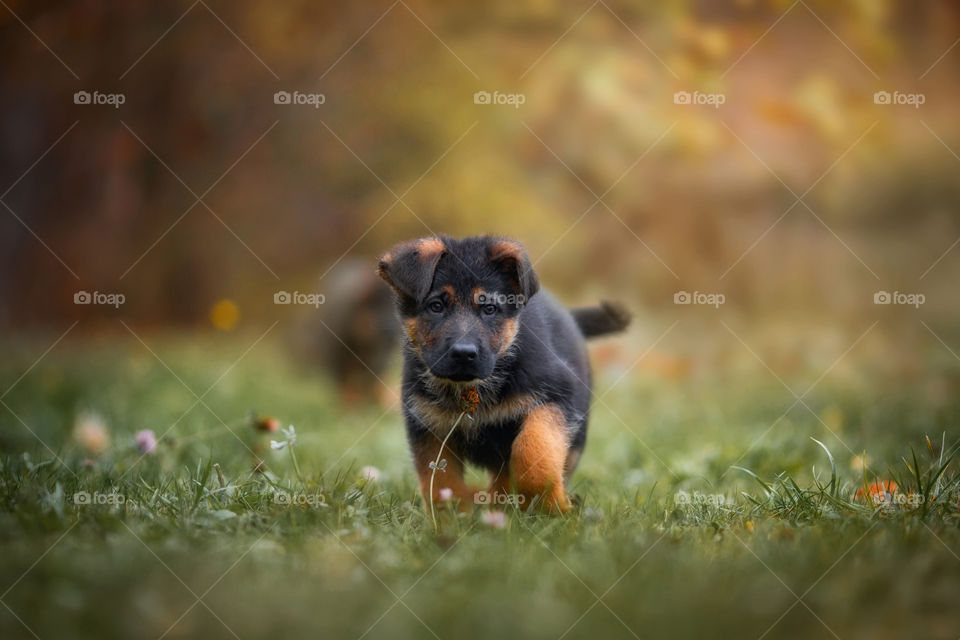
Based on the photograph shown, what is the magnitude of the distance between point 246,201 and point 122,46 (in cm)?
353

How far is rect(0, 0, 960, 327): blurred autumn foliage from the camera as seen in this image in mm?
9016

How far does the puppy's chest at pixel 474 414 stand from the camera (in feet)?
12.7

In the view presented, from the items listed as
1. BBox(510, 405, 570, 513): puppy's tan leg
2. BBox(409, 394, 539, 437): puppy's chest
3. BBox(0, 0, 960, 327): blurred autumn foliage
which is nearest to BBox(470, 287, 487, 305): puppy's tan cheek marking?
BBox(409, 394, 539, 437): puppy's chest

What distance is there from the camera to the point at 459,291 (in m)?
3.98

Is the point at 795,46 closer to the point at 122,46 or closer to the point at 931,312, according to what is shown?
the point at 931,312

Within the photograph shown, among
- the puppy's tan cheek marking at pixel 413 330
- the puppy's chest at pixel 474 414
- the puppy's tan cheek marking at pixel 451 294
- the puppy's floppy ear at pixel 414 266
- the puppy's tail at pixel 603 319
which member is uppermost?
the puppy's floppy ear at pixel 414 266

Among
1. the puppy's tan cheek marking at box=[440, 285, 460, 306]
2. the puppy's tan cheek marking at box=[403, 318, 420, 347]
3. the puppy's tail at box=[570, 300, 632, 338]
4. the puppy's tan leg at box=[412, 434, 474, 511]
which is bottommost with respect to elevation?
the puppy's tan leg at box=[412, 434, 474, 511]

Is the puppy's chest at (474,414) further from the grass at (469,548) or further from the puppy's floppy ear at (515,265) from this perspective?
the puppy's floppy ear at (515,265)

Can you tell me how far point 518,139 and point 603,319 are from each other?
5890mm

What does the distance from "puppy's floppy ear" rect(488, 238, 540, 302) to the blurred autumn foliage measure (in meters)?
5.24

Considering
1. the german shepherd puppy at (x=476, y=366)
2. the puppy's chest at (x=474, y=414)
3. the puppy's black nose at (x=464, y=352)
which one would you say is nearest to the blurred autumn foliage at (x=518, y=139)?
the german shepherd puppy at (x=476, y=366)

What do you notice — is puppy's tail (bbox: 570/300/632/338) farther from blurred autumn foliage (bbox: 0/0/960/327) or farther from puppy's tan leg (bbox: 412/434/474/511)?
blurred autumn foliage (bbox: 0/0/960/327)

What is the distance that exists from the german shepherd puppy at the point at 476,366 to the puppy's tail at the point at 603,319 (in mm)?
933

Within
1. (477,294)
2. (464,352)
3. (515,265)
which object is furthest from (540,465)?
(515,265)
